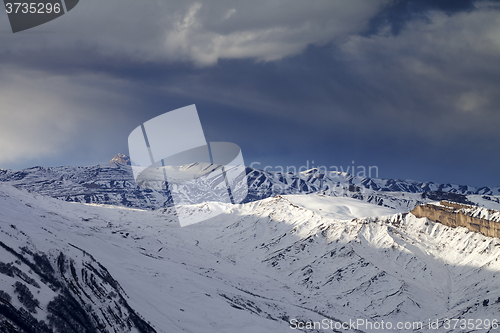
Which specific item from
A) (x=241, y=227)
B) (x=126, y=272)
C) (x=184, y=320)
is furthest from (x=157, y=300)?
(x=241, y=227)

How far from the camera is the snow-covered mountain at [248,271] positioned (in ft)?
109

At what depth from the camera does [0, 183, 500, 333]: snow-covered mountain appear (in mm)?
33094

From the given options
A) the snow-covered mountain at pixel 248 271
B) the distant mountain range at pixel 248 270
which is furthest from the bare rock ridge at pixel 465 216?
the snow-covered mountain at pixel 248 271

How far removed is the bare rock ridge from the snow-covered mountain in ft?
12.3

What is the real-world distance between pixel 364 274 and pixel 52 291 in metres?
106

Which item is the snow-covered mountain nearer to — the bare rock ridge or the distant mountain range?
the distant mountain range

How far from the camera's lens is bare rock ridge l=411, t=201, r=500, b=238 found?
120m

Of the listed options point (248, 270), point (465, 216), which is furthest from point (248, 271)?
point (465, 216)

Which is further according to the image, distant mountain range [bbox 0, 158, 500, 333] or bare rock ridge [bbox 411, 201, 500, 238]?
bare rock ridge [bbox 411, 201, 500, 238]

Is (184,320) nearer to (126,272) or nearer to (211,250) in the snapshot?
(126,272)

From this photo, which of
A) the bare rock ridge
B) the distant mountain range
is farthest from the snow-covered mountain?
the bare rock ridge

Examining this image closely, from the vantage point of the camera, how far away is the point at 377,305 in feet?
324

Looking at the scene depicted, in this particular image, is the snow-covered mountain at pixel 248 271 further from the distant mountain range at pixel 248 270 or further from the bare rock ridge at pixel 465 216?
the bare rock ridge at pixel 465 216

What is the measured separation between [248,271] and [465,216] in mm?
93630
